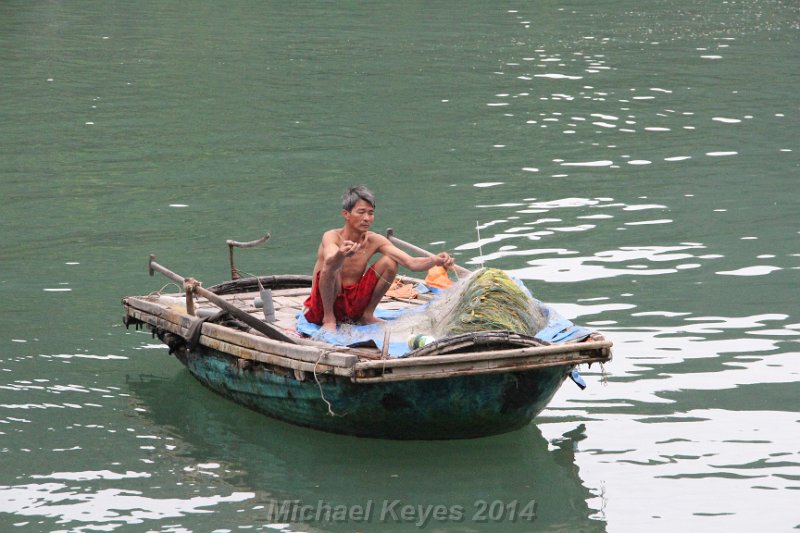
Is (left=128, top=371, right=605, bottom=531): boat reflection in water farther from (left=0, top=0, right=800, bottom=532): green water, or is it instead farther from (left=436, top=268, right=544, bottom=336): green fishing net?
(left=436, top=268, right=544, bottom=336): green fishing net

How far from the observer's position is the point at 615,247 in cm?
1188

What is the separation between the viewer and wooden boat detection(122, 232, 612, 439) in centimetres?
698

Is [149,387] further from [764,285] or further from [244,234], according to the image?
[764,285]

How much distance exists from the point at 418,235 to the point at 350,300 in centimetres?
418

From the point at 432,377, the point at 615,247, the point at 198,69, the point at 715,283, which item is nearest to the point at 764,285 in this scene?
the point at 715,283

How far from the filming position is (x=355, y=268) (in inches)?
327

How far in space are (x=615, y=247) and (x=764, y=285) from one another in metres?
1.55

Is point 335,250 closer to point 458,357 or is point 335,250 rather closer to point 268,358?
point 268,358

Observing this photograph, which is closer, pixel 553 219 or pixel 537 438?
pixel 537 438

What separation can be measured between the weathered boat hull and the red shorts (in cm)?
66

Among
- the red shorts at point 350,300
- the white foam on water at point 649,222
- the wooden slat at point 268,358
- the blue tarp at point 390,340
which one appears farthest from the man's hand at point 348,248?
the white foam on water at point 649,222

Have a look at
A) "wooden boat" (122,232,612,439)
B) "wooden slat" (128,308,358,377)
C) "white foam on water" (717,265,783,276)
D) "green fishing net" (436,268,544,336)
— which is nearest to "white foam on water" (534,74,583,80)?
"white foam on water" (717,265,783,276)

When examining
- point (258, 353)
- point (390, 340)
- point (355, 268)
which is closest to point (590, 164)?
point (355, 268)

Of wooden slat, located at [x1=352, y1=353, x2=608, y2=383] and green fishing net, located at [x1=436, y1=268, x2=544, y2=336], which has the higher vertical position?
green fishing net, located at [x1=436, y1=268, x2=544, y2=336]
